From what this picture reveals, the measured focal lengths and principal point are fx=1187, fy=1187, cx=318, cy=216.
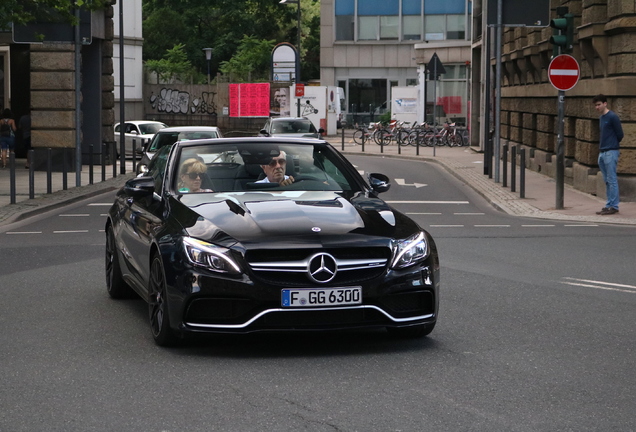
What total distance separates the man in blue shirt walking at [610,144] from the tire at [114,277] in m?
10.7

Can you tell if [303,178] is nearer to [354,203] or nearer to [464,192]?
[354,203]

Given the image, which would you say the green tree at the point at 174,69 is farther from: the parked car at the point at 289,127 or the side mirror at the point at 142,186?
the side mirror at the point at 142,186

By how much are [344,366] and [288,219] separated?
3.43 feet

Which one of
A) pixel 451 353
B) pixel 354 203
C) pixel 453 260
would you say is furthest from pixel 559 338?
pixel 453 260

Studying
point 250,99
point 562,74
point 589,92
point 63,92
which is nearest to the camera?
point 562,74

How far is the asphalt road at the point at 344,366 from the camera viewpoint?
5789mm

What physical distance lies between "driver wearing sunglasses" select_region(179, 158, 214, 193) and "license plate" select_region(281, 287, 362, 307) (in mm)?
1649

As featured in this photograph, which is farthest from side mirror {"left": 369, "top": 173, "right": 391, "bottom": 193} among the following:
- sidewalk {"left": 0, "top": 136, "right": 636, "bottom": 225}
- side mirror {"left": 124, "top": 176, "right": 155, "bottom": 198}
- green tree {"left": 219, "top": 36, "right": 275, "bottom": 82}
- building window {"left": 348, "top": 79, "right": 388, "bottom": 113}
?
green tree {"left": 219, "top": 36, "right": 275, "bottom": 82}

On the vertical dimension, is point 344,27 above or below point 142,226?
above

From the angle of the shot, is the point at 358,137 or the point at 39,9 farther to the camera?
the point at 358,137

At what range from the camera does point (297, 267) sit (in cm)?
711

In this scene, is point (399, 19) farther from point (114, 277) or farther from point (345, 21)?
point (114, 277)

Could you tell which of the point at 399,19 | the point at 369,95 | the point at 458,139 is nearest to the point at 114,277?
the point at 458,139

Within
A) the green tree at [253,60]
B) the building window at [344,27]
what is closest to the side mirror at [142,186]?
the building window at [344,27]
